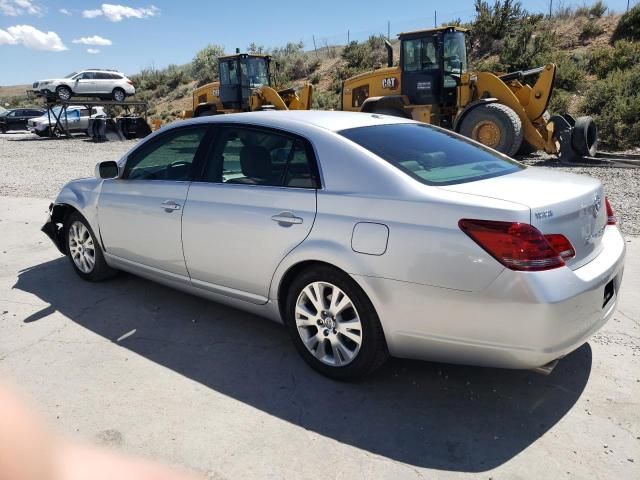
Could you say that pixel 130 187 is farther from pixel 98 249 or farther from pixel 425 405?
pixel 425 405

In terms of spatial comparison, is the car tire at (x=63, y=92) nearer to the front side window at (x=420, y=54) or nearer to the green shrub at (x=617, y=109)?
the front side window at (x=420, y=54)

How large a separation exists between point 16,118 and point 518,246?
121 feet

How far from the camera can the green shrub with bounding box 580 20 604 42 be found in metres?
26.9

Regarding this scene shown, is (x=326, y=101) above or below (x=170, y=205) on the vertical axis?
above

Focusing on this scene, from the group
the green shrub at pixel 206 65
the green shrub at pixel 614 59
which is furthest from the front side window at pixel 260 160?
the green shrub at pixel 206 65

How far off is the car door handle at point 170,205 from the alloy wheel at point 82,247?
4.14 feet

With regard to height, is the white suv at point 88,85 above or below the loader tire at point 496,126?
above

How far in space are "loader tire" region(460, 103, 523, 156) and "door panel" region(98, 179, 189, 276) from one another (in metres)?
9.27

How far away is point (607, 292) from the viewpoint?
3062 millimetres

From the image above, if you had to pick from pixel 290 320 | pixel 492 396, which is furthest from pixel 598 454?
pixel 290 320

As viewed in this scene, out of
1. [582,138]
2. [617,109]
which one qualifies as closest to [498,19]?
[617,109]

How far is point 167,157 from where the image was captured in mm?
4539

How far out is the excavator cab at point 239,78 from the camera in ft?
62.6

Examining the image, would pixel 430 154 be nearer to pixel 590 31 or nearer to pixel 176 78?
pixel 590 31
